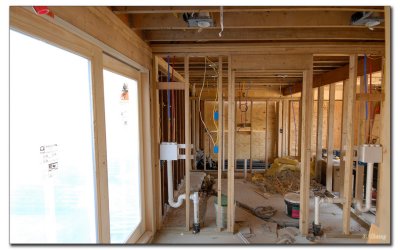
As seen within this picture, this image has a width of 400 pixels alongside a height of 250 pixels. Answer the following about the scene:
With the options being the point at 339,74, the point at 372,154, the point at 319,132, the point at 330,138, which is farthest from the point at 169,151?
the point at 319,132

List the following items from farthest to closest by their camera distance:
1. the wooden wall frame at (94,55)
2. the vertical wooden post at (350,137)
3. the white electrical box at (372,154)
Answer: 1. the vertical wooden post at (350,137)
2. the white electrical box at (372,154)
3. the wooden wall frame at (94,55)

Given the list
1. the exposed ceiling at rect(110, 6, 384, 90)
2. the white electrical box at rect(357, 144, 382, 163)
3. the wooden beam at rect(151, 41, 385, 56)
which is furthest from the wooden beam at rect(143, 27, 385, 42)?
the white electrical box at rect(357, 144, 382, 163)

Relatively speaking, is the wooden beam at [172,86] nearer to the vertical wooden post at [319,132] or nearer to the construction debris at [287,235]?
the construction debris at [287,235]

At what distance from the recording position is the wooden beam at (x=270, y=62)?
2.58m

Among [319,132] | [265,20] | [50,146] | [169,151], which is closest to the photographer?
[50,146]

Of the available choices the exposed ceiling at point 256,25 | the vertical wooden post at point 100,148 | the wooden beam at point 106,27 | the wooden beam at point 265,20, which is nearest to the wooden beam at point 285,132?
the exposed ceiling at point 256,25

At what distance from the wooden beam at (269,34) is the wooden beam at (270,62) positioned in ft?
0.75

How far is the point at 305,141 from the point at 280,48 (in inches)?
44.2

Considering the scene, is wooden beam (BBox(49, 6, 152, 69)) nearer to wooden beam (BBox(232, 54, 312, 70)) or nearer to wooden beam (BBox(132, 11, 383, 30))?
wooden beam (BBox(132, 11, 383, 30))

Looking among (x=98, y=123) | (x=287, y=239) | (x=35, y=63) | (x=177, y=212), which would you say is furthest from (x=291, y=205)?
(x=35, y=63)

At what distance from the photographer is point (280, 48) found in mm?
2562

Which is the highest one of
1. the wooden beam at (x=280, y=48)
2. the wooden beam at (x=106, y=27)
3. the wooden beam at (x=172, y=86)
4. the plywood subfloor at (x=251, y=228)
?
the wooden beam at (x=280, y=48)

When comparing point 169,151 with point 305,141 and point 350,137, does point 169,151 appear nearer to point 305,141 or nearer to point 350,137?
point 305,141

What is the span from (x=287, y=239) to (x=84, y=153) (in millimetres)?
2357
